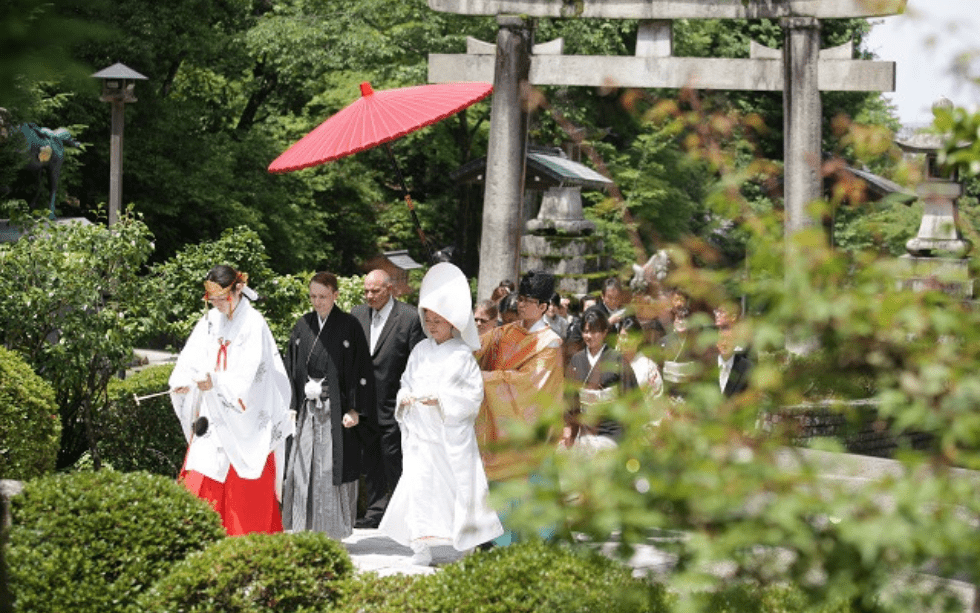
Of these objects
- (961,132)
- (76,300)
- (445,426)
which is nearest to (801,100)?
(445,426)

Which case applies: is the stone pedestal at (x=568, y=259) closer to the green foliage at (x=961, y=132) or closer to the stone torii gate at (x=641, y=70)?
the stone torii gate at (x=641, y=70)

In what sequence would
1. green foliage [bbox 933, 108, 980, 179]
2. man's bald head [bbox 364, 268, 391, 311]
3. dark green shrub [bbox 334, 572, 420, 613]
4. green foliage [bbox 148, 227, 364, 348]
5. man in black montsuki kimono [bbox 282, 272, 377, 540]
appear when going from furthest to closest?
green foliage [bbox 148, 227, 364, 348], man's bald head [bbox 364, 268, 391, 311], man in black montsuki kimono [bbox 282, 272, 377, 540], dark green shrub [bbox 334, 572, 420, 613], green foliage [bbox 933, 108, 980, 179]

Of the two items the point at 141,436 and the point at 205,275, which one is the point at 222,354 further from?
the point at 141,436

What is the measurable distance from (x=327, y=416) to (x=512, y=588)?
10.9 feet

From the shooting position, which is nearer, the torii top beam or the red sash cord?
the red sash cord

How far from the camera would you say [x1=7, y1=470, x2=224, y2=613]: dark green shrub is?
18.9ft

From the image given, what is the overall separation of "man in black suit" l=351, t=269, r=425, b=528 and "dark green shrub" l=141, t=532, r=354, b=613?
306cm

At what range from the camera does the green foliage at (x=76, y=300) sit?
30.7 ft

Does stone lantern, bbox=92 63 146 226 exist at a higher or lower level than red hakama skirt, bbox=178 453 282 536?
higher

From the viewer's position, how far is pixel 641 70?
574 inches

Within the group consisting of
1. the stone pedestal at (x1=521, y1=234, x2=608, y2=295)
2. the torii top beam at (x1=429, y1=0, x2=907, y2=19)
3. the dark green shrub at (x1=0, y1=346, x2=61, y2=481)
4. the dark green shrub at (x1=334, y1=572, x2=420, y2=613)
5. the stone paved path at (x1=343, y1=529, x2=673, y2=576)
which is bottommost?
the stone paved path at (x1=343, y1=529, x2=673, y2=576)

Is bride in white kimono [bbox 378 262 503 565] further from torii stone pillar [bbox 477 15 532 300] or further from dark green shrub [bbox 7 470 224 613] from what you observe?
torii stone pillar [bbox 477 15 532 300]

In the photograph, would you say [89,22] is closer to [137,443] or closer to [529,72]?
[137,443]

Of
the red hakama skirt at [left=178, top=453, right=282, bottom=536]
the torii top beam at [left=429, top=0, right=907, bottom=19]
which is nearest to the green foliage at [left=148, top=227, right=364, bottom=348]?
the red hakama skirt at [left=178, top=453, right=282, bottom=536]
